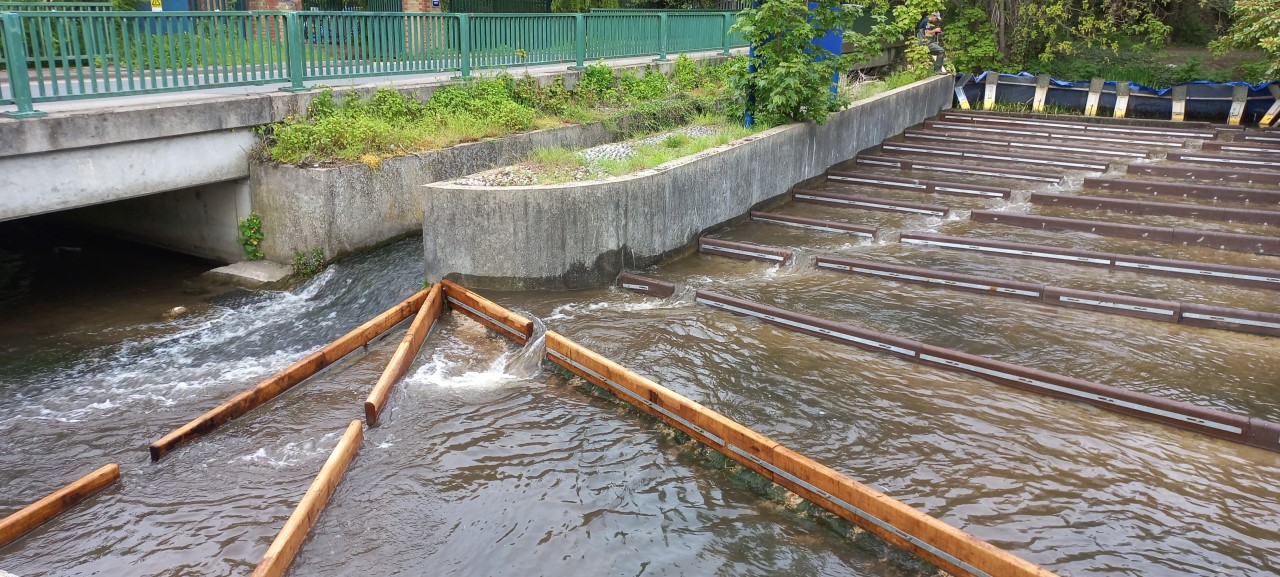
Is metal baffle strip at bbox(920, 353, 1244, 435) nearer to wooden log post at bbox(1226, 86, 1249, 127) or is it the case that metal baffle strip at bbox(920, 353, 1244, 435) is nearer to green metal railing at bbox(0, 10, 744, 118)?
green metal railing at bbox(0, 10, 744, 118)

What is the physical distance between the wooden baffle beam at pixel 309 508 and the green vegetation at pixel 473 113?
5.38 m

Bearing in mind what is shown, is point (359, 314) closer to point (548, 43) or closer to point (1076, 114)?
point (548, 43)

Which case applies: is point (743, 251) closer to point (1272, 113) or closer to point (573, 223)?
point (573, 223)

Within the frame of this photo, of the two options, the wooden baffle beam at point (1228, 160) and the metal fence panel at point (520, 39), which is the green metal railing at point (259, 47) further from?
the wooden baffle beam at point (1228, 160)

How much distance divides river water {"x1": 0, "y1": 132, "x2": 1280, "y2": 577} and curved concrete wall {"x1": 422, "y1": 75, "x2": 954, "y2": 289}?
34cm

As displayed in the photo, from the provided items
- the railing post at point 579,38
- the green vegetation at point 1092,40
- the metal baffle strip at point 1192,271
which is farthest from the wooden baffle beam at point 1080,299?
the green vegetation at point 1092,40

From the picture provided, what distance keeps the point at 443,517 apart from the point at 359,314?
433cm

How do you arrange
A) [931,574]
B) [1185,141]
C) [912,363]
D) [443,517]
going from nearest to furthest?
[931,574] → [443,517] → [912,363] → [1185,141]

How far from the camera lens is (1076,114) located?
19.7 metres

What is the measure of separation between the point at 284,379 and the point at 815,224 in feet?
23.9

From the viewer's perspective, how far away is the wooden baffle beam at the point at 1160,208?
11.7m

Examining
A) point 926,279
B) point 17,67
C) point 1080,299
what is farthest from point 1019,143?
point 17,67

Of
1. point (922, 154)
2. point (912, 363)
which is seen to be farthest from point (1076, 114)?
point (912, 363)

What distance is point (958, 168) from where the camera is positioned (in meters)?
14.8
